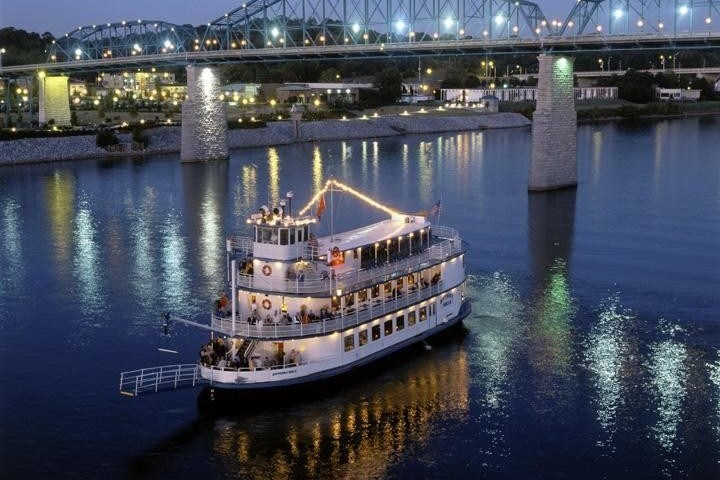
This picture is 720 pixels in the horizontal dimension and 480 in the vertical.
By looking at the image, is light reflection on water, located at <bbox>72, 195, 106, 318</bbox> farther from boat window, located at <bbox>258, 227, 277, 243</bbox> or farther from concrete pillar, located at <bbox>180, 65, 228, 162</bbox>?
concrete pillar, located at <bbox>180, 65, 228, 162</bbox>

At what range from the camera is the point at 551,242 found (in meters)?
41.3

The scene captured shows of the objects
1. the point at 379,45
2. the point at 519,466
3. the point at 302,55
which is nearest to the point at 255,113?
the point at 302,55

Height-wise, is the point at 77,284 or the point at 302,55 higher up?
the point at 302,55

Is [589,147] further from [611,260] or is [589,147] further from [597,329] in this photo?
[597,329]

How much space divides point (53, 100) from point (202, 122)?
24.1m

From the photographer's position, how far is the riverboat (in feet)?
73.6

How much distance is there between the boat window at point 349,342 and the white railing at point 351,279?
3.62ft

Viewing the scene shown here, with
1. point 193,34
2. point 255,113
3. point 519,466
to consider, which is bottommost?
point 519,466

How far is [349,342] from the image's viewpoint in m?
23.8

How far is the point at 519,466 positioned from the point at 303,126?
8019cm

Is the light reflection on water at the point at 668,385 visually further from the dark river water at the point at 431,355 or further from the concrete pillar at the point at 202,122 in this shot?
the concrete pillar at the point at 202,122

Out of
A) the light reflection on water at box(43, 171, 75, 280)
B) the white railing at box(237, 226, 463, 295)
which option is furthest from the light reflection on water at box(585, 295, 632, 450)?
the light reflection on water at box(43, 171, 75, 280)

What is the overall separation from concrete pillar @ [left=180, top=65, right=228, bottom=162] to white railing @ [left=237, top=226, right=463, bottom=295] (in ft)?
174

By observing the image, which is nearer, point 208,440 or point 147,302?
point 208,440
